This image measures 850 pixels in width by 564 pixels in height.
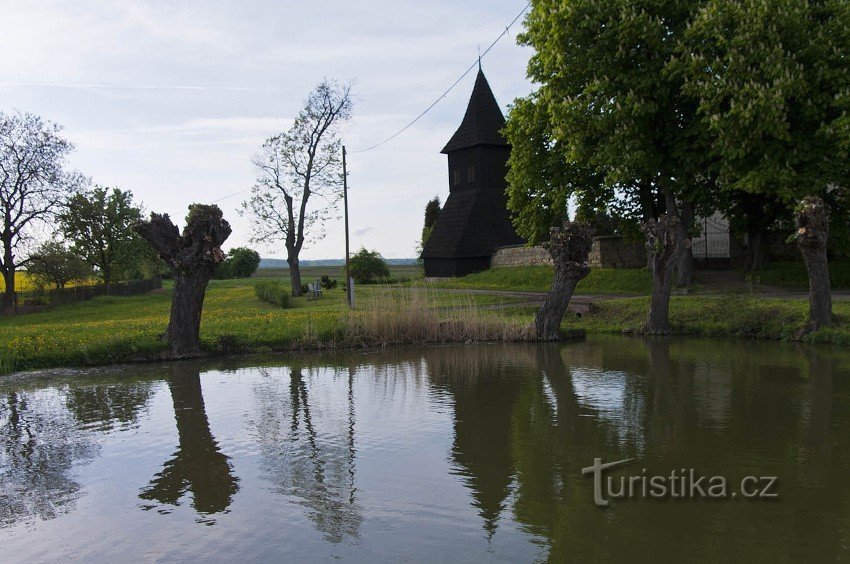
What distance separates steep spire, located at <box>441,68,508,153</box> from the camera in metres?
42.8

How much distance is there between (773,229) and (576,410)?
67.8 feet

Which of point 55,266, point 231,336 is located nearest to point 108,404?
point 231,336

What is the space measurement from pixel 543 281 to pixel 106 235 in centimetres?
3467

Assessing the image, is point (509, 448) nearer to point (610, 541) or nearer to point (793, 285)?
point (610, 541)

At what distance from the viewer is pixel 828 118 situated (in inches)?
819

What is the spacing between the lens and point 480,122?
1704 inches

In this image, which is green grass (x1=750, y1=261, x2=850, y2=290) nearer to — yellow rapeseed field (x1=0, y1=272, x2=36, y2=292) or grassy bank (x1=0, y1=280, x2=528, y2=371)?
grassy bank (x1=0, y1=280, x2=528, y2=371)

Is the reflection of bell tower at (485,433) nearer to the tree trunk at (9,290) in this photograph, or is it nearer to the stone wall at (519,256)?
the stone wall at (519,256)

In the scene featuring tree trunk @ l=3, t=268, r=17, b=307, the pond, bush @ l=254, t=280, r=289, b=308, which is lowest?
the pond

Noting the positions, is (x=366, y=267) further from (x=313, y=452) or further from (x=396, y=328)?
(x=313, y=452)

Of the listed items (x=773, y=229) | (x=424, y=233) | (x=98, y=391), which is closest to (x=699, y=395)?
(x=98, y=391)

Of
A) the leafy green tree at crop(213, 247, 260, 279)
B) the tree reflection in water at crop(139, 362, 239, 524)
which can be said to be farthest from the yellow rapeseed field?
the tree reflection in water at crop(139, 362, 239, 524)

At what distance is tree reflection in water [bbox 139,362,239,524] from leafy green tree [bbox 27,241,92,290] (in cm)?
3735

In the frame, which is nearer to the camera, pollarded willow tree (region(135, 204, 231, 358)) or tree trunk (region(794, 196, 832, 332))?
tree trunk (region(794, 196, 832, 332))
